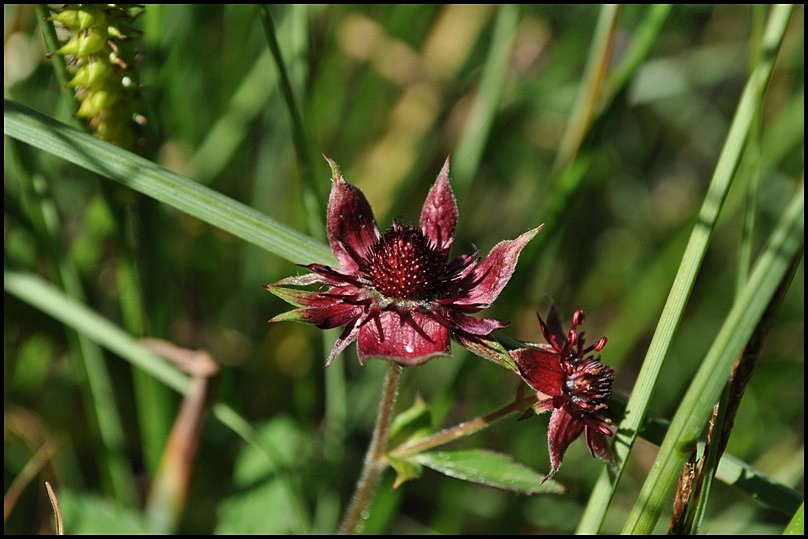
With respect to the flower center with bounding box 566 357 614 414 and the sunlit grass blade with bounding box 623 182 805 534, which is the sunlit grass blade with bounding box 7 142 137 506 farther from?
the sunlit grass blade with bounding box 623 182 805 534

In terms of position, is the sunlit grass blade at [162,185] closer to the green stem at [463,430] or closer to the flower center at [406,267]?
the flower center at [406,267]

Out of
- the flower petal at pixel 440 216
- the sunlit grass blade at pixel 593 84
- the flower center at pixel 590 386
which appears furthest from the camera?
the sunlit grass blade at pixel 593 84

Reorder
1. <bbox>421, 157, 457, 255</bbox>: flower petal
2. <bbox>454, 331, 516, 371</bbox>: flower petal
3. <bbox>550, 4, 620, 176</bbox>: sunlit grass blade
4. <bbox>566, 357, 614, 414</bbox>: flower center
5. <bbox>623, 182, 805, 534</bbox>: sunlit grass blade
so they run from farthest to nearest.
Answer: <bbox>550, 4, 620, 176</bbox>: sunlit grass blade < <bbox>421, 157, 457, 255</bbox>: flower petal < <bbox>566, 357, 614, 414</bbox>: flower center < <bbox>454, 331, 516, 371</bbox>: flower petal < <bbox>623, 182, 805, 534</bbox>: sunlit grass blade

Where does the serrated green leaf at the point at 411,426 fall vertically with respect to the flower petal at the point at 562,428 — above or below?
above

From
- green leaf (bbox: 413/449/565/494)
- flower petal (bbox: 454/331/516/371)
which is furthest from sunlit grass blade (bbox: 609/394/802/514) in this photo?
flower petal (bbox: 454/331/516/371)

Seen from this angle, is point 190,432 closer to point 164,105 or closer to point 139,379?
point 139,379

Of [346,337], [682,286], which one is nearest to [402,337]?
[346,337]

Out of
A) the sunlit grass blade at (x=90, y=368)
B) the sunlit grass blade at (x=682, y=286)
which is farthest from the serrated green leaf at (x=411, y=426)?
the sunlit grass blade at (x=90, y=368)
